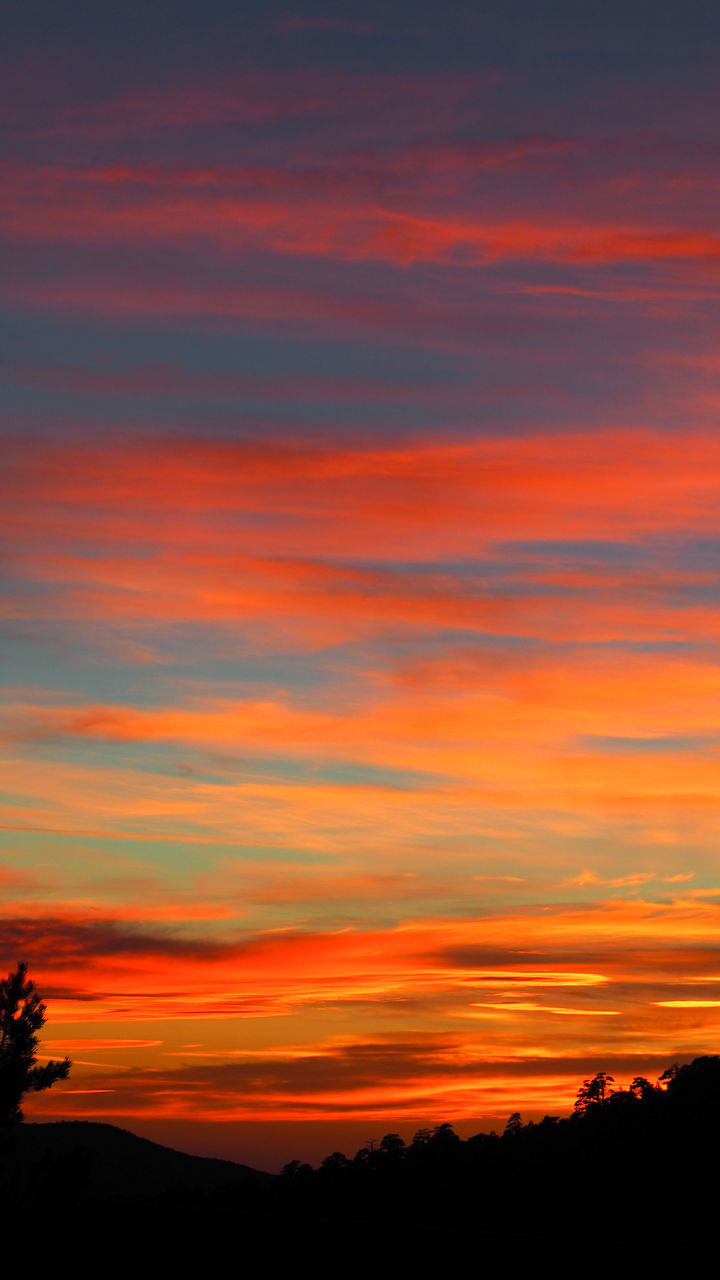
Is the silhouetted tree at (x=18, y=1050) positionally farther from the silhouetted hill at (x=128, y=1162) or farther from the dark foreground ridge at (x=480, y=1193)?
the silhouetted hill at (x=128, y=1162)

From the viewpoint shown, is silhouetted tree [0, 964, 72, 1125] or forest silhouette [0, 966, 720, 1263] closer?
forest silhouette [0, 966, 720, 1263]

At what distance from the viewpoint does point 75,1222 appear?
12.6m

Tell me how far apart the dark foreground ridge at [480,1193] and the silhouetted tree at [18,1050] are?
4.60ft

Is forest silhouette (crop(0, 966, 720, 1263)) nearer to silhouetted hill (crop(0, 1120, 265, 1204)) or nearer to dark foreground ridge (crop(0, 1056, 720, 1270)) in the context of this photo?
dark foreground ridge (crop(0, 1056, 720, 1270))

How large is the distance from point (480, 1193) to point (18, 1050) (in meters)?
21.3

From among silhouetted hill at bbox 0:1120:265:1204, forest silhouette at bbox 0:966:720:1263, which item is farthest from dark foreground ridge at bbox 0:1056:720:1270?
silhouetted hill at bbox 0:1120:265:1204

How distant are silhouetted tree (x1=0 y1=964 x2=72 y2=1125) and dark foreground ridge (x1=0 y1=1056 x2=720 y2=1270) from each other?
1403 mm

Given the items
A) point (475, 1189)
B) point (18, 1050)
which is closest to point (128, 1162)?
point (475, 1189)

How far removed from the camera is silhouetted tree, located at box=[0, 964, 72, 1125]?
39906 millimetres

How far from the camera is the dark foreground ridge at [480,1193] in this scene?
34.6 feet

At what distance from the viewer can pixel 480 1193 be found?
51656 millimetres

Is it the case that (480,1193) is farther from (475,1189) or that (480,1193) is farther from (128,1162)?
(128,1162)

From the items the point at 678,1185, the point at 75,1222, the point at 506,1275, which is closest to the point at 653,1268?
the point at 506,1275

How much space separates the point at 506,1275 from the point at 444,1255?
550 millimetres
